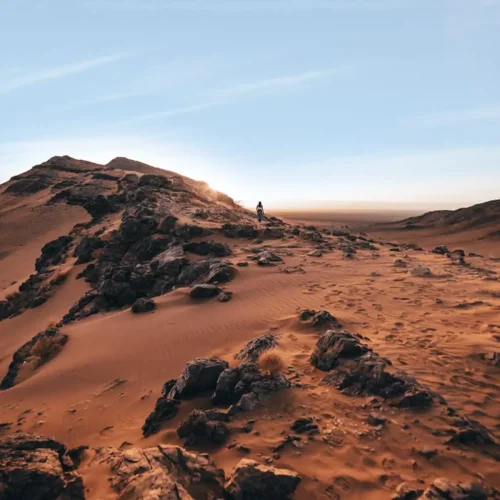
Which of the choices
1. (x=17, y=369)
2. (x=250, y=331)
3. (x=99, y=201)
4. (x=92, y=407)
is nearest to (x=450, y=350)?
(x=250, y=331)

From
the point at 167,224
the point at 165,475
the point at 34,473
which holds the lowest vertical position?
the point at 34,473

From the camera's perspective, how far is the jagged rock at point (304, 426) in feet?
18.5

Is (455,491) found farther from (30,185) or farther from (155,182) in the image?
(30,185)

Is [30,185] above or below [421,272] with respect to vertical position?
above

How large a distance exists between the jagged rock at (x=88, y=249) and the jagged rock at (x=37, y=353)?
7628 millimetres

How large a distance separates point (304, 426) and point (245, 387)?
1.29 m

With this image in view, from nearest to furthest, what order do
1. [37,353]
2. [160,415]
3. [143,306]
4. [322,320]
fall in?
[160,415], [322,320], [37,353], [143,306]

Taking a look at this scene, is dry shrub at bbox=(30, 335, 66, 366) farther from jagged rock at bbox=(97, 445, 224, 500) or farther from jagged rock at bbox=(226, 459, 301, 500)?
jagged rock at bbox=(226, 459, 301, 500)

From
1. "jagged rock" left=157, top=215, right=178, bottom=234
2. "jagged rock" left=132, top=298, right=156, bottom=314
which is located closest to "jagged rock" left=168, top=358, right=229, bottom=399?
"jagged rock" left=132, top=298, right=156, bottom=314

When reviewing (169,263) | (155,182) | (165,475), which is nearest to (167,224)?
(169,263)

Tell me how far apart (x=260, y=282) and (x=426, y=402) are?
8.10 meters

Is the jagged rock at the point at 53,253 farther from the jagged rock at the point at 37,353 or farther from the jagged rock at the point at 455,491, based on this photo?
the jagged rock at the point at 455,491

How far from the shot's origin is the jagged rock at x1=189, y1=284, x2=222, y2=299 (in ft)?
41.8

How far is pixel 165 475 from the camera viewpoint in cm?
437
